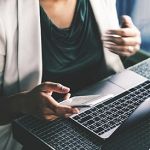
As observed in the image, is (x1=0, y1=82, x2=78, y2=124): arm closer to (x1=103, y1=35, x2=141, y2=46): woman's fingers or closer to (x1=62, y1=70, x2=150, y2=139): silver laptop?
(x1=62, y1=70, x2=150, y2=139): silver laptop

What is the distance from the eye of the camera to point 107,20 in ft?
4.86

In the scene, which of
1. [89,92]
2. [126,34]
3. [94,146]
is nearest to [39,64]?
[89,92]

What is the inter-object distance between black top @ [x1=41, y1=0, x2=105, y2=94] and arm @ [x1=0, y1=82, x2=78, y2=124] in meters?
0.20

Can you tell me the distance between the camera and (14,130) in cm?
110

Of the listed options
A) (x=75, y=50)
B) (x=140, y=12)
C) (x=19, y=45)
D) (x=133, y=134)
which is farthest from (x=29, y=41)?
(x=140, y=12)

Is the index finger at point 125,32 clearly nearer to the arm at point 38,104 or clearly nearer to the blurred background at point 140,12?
the arm at point 38,104

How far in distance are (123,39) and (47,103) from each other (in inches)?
14.4

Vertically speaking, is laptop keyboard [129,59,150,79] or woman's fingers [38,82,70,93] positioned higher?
woman's fingers [38,82,70,93]

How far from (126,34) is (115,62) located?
203 millimetres

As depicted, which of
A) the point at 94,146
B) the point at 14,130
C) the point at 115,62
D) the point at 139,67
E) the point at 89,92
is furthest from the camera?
→ the point at 115,62

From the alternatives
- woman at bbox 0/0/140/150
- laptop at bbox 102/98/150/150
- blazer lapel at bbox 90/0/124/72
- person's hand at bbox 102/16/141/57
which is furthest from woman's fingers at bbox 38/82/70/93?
blazer lapel at bbox 90/0/124/72

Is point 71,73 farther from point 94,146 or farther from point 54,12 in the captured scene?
point 94,146

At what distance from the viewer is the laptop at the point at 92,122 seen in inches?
39.9

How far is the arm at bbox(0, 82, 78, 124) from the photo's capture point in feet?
3.45
